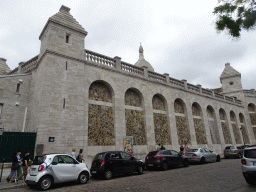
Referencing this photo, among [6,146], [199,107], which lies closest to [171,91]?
[199,107]

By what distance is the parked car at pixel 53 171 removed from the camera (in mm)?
7559

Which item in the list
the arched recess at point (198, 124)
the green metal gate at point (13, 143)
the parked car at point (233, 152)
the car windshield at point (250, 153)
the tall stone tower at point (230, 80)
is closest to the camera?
the car windshield at point (250, 153)

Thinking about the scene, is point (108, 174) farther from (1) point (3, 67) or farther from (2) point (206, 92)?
(2) point (206, 92)

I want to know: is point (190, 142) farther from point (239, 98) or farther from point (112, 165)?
point (239, 98)

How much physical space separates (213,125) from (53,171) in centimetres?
2486

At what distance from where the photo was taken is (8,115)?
13609 millimetres

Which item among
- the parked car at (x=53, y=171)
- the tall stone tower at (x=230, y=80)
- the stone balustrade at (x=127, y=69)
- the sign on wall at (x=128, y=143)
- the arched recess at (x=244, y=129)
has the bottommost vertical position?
the parked car at (x=53, y=171)

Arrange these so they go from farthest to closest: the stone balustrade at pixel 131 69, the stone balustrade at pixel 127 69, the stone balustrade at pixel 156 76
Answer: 1. the stone balustrade at pixel 156 76
2. the stone balustrade at pixel 131 69
3. the stone balustrade at pixel 127 69

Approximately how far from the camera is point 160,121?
19.7 meters

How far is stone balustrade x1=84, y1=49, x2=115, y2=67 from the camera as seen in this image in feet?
53.1

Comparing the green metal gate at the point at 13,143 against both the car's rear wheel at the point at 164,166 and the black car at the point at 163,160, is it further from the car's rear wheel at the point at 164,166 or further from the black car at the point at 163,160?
the car's rear wheel at the point at 164,166

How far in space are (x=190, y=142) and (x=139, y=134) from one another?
8.09 meters

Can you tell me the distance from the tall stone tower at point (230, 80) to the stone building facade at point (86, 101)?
60.4 ft

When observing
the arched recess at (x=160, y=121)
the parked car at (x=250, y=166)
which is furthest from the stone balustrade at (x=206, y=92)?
the parked car at (x=250, y=166)
